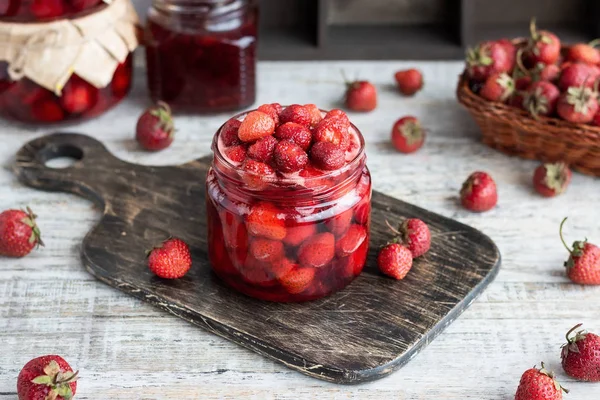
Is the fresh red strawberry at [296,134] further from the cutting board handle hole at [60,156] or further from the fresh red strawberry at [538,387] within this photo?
the cutting board handle hole at [60,156]

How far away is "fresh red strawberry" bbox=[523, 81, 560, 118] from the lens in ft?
6.27

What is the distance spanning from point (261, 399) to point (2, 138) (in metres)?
1.06

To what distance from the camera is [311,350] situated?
4.76 feet

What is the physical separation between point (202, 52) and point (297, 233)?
785mm

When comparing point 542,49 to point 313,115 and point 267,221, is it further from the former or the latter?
point 267,221

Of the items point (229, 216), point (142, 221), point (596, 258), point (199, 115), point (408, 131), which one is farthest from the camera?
point (199, 115)

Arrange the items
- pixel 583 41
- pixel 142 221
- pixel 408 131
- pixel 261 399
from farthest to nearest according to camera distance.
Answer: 1. pixel 583 41
2. pixel 408 131
3. pixel 142 221
4. pixel 261 399

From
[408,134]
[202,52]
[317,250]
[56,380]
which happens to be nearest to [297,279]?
Result: [317,250]

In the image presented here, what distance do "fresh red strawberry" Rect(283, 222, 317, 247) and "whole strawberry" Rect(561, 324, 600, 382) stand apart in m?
0.43

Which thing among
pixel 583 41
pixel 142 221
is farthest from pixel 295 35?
pixel 142 221

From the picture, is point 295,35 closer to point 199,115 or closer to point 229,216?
point 199,115

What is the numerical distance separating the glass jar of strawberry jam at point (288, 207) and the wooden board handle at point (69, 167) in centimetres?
45

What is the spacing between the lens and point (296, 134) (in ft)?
4.73

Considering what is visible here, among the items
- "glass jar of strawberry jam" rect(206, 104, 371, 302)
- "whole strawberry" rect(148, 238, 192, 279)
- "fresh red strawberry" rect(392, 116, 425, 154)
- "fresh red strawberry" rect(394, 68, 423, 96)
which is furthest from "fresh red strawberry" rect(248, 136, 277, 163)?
"fresh red strawberry" rect(394, 68, 423, 96)
